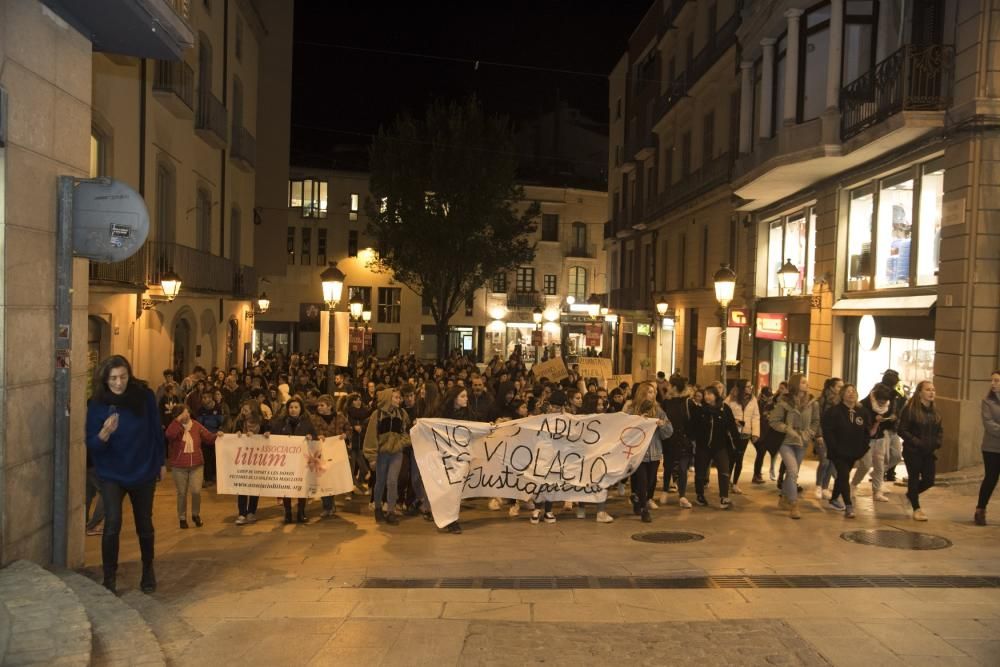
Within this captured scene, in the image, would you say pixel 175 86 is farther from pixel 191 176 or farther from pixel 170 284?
pixel 170 284

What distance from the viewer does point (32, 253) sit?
669 centimetres

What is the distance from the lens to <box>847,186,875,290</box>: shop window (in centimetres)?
1812

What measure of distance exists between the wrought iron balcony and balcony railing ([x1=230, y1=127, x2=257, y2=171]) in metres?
6.58

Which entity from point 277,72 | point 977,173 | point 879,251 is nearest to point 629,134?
point 277,72

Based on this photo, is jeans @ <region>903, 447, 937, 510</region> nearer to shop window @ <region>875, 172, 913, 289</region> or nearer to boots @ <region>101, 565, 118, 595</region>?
shop window @ <region>875, 172, 913, 289</region>

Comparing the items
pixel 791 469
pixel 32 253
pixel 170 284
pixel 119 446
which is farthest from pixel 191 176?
pixel 119 446

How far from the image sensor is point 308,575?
855 cm

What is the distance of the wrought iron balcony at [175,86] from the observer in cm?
1981

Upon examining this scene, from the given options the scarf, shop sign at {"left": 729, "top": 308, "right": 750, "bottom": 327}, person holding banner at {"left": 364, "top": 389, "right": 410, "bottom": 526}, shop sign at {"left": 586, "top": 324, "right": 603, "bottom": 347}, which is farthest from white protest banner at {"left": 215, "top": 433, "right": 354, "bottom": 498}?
shop sign at {"left": 586, "top": 324, "right": 603, "bottom": 347}

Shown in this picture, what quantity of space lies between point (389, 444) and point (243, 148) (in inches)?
835

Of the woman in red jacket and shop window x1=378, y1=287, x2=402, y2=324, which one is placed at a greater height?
shop window x1=378, y1=287, x2=402, y2=324

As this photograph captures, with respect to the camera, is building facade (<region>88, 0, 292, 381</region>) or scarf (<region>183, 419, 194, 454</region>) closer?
scarf (<region>183, 419, 194, 454</region>)

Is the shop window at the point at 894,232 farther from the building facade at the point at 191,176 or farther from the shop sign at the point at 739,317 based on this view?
the building facade at the point at 191,176

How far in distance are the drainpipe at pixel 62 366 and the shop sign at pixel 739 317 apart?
19.9 metres
